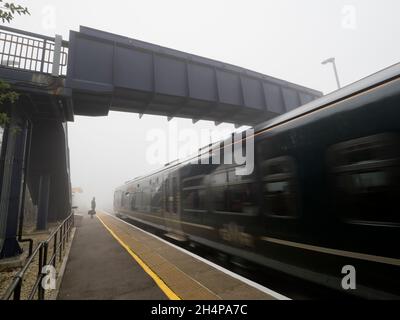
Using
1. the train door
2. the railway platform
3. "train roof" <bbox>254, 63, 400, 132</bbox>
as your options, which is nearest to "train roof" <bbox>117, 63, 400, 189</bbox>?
"train roof" <bbox>254, 63, 400, 132</bbox>

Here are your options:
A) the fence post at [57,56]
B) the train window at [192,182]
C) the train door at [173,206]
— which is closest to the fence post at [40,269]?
the train window at [192,182]

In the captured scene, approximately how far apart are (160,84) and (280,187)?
7.81 meters

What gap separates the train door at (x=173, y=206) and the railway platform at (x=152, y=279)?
159 centimetres

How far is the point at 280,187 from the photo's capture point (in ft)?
15.4

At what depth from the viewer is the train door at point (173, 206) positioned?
9.73 metres

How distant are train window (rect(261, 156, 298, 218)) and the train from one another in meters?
0.02

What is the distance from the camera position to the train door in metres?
9.73

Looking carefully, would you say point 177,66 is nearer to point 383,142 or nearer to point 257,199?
point 257,199

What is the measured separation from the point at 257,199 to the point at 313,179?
1442 millimetres

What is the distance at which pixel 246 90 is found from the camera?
13.0 metres

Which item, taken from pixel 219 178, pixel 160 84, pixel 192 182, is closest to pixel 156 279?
pixel 219 178

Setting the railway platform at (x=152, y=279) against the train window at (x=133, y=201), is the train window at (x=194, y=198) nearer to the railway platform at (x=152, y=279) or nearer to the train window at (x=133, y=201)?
the railway platform at (x=152, y=279)

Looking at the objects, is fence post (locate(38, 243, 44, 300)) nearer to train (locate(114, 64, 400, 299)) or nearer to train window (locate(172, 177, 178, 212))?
train (locate(114, 64, 400, 299))
